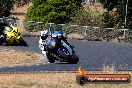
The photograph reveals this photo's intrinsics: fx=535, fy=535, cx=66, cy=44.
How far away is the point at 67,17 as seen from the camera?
4800cm

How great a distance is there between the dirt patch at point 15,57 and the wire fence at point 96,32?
12.0m

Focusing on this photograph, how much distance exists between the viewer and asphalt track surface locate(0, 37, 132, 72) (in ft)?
80.2

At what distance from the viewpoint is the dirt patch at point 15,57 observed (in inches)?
1075

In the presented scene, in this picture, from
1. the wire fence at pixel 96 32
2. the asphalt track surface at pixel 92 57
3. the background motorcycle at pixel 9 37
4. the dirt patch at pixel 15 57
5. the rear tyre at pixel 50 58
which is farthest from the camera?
the wire fence at pixel 96 32

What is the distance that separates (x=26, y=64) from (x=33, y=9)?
23126 millimetres

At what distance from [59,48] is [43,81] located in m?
3.29

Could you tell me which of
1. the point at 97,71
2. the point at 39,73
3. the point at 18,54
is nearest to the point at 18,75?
the point at 39,73

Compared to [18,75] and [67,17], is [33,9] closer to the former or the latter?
[67,17]

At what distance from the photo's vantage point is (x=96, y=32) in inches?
1722

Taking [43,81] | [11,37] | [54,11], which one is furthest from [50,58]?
[54,11]

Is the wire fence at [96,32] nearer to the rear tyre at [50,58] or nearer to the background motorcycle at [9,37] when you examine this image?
the background motorcycle at [9,37]

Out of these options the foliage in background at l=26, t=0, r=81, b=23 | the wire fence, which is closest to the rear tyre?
the wire fence

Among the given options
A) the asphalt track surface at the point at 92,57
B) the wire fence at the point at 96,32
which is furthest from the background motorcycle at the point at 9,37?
the wire fence at the point at 96,32

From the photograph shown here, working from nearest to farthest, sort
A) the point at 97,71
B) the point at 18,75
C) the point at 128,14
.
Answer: the point at 18,75 → the point at 97,71 → the point at 128,14
